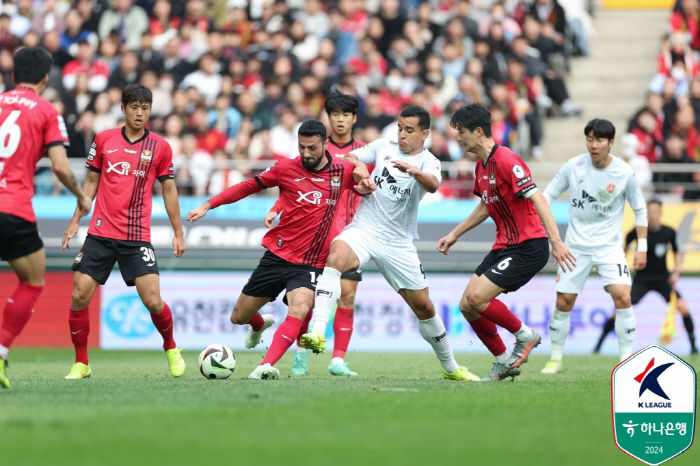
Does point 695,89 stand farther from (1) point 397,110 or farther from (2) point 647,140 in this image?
(1) point 397,110

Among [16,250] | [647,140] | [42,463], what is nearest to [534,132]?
[647,140]

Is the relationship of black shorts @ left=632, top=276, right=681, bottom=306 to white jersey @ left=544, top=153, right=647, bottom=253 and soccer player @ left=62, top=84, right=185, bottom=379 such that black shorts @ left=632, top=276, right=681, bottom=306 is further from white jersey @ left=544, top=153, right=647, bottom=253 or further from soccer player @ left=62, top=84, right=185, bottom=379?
soccer player @ left=62, top=84, right=185, bottom=379

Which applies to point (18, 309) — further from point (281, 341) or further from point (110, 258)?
point (281, 341)

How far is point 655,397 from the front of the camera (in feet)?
18.9

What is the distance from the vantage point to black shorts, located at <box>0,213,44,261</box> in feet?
23.8

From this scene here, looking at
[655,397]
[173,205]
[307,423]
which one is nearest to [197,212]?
[173,205]

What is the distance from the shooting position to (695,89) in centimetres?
1867

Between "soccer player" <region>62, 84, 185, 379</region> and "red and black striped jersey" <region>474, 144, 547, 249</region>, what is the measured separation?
9.67 feet

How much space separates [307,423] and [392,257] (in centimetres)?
334

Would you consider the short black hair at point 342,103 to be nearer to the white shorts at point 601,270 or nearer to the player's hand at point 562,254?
the player's hand at point 562,254

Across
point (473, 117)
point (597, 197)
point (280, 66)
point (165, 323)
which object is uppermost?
point (280, 66)

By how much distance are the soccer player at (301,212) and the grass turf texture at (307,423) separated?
1044 millimetres

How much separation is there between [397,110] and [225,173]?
3.63 m

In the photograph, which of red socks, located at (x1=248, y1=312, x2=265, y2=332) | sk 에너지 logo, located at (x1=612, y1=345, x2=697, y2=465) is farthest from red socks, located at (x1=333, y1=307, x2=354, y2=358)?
sk 에너지 logo, located at (x1=612, y1=345, x2=697, y2=465)
